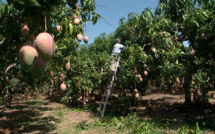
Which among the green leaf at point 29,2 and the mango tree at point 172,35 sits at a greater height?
the mango tree at point 172,35

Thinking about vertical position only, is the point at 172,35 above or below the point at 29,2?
above

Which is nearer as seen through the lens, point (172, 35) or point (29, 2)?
point (29, 2)

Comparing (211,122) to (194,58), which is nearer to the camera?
(211,122)

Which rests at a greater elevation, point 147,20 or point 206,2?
point 206,2

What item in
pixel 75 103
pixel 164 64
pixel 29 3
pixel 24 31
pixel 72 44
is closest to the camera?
pixel 29 3

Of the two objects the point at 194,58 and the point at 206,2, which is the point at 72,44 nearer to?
the point at 206,2

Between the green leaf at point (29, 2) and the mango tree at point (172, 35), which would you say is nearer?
the green leaf at point (29, 2)

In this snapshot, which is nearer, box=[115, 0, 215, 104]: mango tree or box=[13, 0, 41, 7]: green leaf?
box=[13, 0, 41, 7]: green leaf

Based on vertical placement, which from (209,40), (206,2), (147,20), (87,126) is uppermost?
(206,2)

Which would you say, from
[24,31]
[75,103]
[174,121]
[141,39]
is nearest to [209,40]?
[141,39]

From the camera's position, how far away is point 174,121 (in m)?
4.60

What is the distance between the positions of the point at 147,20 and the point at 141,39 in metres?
1.18

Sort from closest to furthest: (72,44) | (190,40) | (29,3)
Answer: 1. (29,3)
2. (72,44)
3. (190,40)

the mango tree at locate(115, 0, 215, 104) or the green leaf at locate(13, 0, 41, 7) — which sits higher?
the mango tree at locate(115, 0, 215, 104)
